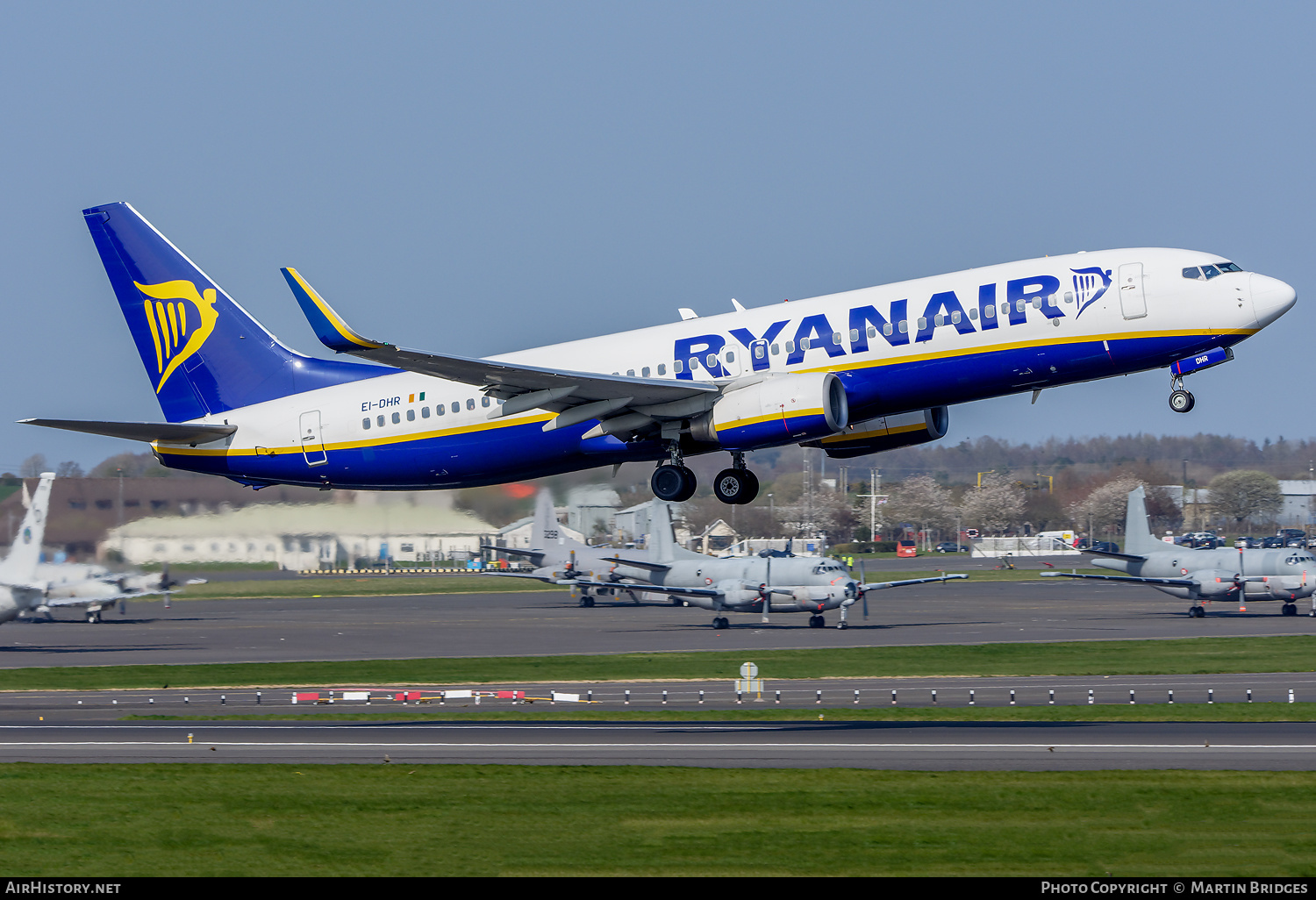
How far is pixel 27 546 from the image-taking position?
70.6 metres

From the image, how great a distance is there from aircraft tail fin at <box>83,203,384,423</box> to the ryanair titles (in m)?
12.6

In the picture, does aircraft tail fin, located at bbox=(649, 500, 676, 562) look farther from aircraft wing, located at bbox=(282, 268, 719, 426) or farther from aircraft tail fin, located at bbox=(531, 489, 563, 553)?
aircraft wing, located at bbox=(282, 268, 719, 426)

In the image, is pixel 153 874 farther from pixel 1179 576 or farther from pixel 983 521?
pixel 983 521

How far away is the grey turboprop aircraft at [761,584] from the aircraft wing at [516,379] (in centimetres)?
4395

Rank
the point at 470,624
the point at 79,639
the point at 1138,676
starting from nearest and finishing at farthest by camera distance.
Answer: the point at 1138,676
the point at 79,639
the point at 470,624

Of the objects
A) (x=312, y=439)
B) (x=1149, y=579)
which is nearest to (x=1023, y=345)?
(x=312, y=439)

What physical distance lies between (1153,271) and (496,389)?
1632 centimetres

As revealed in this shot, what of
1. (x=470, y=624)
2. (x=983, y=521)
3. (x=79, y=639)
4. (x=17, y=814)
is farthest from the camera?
(x=983, y=521)

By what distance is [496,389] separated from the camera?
3606cm

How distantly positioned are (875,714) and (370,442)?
733 inches

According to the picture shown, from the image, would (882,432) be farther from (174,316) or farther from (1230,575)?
(1230,575)

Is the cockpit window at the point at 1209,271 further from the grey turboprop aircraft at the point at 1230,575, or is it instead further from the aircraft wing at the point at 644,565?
the aircraft wing at the point at 644,565

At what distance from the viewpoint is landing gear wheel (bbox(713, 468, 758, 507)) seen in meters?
37.9
